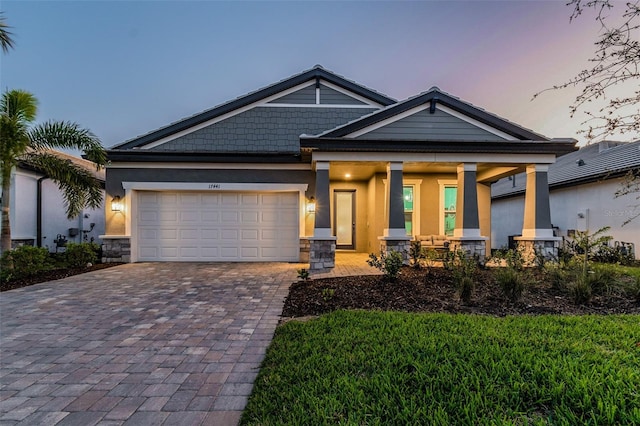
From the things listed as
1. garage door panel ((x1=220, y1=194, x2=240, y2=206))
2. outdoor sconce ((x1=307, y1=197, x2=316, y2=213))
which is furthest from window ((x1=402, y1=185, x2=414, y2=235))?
garage door panel ((x1=220, y1=194, x2=240, y2=206))

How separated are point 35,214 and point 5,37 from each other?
22.5 ft

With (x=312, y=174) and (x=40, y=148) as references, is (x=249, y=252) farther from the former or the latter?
(x=40, y=148)

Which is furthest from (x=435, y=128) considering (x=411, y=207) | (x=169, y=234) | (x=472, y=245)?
(x=169, y=234)

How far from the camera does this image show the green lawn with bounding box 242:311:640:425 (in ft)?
6.54

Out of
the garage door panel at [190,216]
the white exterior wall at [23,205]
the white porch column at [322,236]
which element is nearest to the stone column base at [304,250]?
the white porch column at [322,236]

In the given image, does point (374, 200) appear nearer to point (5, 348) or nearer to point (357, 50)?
point (357, 50)

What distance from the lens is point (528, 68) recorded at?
18.4ft

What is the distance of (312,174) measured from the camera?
10.2 metres

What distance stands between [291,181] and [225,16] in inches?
291

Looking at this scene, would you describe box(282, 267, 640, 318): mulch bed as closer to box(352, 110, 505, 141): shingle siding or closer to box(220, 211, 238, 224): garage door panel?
box(352, 110, 505, 141): shingle siding

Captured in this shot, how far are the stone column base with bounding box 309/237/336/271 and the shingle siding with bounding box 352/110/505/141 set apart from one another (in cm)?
372

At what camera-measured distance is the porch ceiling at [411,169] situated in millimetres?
9203

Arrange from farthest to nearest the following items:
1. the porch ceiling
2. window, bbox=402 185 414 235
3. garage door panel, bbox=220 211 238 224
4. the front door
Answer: the front door < window, bbox=402 185 414 235 < garage door panel, bbox=220 211 238 224 < the porch ceiling

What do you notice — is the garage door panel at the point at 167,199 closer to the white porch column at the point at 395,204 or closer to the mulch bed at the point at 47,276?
the mulch bed at the point at 47,276
